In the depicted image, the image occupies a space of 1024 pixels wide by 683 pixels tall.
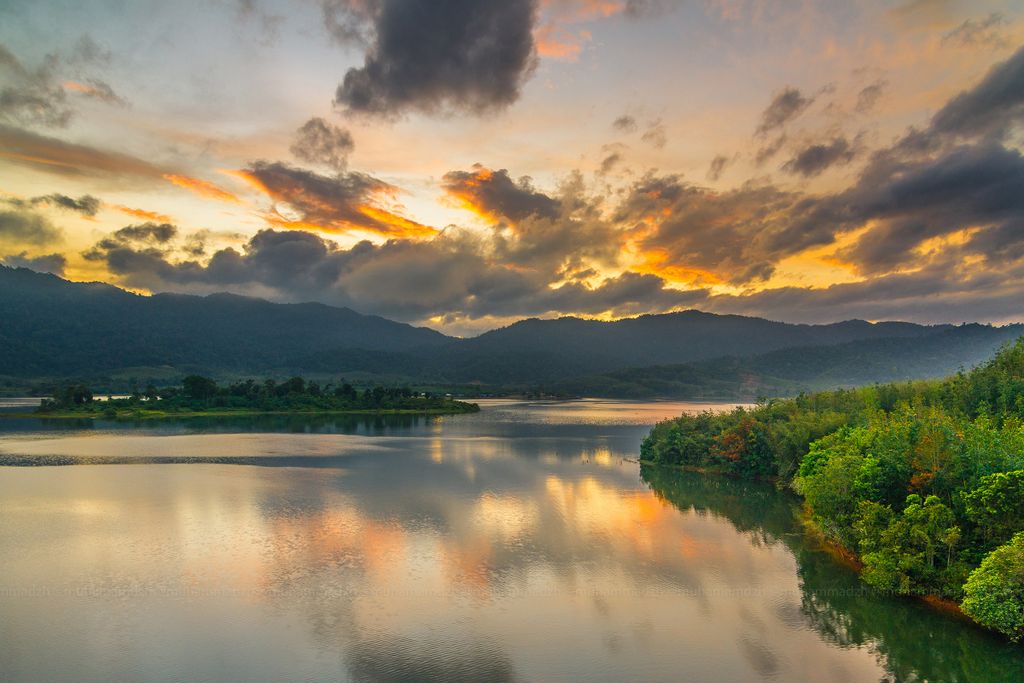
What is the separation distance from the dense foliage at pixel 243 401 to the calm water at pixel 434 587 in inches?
3169

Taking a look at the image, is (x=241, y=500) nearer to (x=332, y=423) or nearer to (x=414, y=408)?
(x=332, y=423)

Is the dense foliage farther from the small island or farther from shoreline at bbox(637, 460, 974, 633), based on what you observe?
shoreline at bbox(637, 460, 974, 633)

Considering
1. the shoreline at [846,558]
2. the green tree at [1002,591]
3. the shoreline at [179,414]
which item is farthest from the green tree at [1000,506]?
the shoreline at [179,414]

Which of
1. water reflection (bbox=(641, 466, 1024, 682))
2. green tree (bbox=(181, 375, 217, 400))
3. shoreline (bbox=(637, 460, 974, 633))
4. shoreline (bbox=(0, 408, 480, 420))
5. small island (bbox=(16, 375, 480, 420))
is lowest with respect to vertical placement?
water reflection (bbox=(641, 466, 1024, 682))

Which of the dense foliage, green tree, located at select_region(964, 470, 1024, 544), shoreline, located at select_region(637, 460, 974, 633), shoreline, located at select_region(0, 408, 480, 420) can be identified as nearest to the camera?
green tree, located at select_region(964, 470, 1024, 544)

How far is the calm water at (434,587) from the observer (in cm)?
2302

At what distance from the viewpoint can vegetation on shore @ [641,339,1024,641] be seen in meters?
25.0

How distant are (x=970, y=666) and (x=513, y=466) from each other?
52.1m

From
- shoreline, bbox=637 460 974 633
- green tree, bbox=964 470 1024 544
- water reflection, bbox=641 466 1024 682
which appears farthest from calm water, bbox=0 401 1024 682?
green tree, bbox=964 470 1024 544

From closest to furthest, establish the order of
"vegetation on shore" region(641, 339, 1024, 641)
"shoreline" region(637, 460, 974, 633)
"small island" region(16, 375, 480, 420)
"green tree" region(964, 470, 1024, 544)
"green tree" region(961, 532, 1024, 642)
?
1. "green tree" region(961, 532, 1024, 642)
2. "vegetation on shore" region(641, 339, 1024, 641)
3. "green tree" region(964, 470, 1024, 544)
4. "shoreline" region(637, 460, 974, 633)
5. "small island" region(16, 375, 480, 420)

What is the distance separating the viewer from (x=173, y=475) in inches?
2420

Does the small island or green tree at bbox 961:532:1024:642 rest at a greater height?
the small island

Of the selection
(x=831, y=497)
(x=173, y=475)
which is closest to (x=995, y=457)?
(x=831, y=497)

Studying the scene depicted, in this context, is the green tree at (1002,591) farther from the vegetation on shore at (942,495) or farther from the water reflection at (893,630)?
the water reflection at (893,630)
